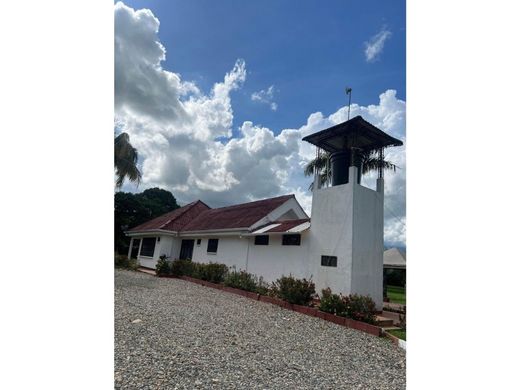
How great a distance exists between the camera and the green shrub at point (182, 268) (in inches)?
564

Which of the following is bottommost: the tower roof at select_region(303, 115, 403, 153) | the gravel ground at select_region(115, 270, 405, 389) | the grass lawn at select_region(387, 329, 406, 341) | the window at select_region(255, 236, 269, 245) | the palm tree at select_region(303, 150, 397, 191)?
the gravel ground at select_region(115, 270, 405, 389)

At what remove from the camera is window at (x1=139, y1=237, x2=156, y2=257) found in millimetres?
19125

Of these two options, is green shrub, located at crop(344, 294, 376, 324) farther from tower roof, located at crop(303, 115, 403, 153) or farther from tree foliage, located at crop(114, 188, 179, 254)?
tree foliage, located at crop(114, 188, 179, 254)

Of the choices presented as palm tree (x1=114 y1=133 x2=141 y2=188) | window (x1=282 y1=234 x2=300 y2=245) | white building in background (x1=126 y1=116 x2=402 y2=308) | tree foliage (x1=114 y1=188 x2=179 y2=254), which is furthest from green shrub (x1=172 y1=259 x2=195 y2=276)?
tree foliage (x1=114 y1=188 x2=179 y2=254)

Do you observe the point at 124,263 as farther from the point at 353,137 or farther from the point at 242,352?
the point at 242,352

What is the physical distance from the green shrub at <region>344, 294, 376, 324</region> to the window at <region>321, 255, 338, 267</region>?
196cm

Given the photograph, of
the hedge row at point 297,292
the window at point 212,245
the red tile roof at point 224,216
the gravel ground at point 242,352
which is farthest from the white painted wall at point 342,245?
the window at point 212,245

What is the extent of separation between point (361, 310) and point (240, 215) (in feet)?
30.1

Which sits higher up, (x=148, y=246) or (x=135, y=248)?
(x=148, y=246)

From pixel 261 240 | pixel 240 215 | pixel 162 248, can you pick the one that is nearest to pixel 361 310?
pixel 261 240

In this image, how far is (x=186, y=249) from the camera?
17531 millimetres

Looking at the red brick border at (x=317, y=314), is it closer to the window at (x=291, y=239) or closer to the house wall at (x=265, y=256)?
the house wall at (x=265, y=256)
